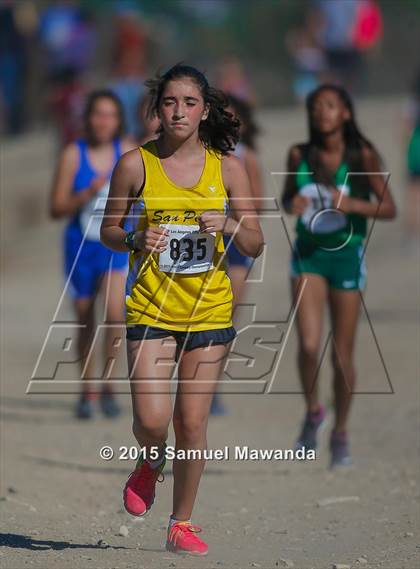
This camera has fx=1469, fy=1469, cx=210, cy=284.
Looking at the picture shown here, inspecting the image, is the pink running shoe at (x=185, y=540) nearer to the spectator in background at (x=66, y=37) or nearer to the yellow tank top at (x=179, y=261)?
Result: the yellow tank top at (x=179, y=261)

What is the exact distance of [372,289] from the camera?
583 inches

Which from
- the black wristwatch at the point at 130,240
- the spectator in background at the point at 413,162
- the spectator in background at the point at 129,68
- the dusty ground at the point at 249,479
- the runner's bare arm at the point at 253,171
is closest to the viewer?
the black wristwatch at the point at 130,240

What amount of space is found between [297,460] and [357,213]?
1.65 meters

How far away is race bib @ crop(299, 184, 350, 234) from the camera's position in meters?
8.20

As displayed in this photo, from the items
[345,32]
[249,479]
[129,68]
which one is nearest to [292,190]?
[249,479]

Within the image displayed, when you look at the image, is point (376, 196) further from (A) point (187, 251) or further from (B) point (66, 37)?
(B) point (66, 37)

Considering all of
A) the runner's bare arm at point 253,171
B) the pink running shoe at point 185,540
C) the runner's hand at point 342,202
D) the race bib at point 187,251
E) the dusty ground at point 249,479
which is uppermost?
the race bib at point 187,251

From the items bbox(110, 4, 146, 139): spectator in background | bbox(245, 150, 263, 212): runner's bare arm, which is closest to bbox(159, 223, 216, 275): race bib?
bbox(245, 150, 263, 212): runner's bare arm

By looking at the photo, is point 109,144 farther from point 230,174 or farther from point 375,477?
point 230,174

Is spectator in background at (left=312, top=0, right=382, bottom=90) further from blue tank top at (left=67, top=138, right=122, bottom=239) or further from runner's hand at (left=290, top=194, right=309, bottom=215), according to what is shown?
runner's hand at (left=290, top=194, right=309, bottom=215)

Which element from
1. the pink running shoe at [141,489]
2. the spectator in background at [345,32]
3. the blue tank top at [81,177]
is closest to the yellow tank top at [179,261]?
the pink running shoe at [141,489]

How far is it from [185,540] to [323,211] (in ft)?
8.48

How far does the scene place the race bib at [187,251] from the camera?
6.02 m

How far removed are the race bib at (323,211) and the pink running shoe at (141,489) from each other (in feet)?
7.89
